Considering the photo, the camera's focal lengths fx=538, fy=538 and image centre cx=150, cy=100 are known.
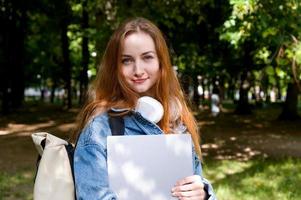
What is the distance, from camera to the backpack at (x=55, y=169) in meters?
1.77

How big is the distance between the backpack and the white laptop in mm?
75

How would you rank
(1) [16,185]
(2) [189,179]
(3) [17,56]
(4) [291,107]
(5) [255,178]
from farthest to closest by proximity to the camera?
(3) [17,56] < (4) [291,107] < (5) [255,178] < (1) [16,185] < (2) [189,179]

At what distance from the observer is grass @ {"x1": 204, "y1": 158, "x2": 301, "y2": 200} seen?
23.7 feet

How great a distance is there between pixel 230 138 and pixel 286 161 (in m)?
5.22

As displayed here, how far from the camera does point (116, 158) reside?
1.80m

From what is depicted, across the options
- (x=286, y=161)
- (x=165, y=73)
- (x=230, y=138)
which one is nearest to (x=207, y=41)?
(x=230, y=138)

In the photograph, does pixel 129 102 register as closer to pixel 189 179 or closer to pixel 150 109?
pixel 150 109

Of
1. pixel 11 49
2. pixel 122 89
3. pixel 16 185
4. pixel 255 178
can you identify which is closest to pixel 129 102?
pixel 122 89

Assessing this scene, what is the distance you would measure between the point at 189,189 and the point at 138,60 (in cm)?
51

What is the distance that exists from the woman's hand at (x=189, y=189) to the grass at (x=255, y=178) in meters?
5.28

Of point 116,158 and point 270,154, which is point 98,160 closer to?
point 116,158

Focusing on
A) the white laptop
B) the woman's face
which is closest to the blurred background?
the woman's face

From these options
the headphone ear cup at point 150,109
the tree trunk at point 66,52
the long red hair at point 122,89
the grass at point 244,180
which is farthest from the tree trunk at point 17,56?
the headphone ear cup at point 150,109

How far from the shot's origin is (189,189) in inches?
72.4
